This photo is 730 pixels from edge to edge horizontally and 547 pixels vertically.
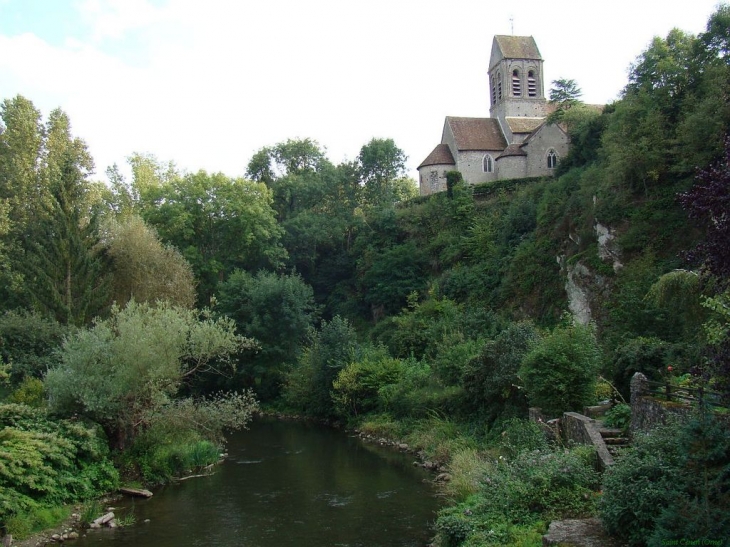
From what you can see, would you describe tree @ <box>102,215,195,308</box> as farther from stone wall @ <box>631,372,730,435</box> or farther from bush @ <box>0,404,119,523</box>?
stone wall @ <box>631,372,730,435</box>

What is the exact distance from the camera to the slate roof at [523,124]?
165 feet

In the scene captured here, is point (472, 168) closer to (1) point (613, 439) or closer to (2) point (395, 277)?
(2) point (395, 277)

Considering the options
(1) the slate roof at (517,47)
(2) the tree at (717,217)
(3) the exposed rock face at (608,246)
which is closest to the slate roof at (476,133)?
(1) the slate roof at (517,47)

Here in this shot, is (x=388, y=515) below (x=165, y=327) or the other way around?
below

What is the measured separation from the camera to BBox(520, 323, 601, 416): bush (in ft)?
58.7

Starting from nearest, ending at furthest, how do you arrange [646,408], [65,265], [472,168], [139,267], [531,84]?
[646,408]
[65,265]
[139,267]
[472,168]
[531,84]

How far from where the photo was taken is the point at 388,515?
639 inches

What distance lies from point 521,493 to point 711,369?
502cm

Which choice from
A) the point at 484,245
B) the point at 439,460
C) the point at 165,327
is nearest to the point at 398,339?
the point at 484,245

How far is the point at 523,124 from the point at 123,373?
41.1 meters

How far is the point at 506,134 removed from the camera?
51062mm

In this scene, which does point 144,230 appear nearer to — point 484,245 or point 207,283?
point 207,283

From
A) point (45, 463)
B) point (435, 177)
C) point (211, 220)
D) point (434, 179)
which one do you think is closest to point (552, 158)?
point (435, 177)

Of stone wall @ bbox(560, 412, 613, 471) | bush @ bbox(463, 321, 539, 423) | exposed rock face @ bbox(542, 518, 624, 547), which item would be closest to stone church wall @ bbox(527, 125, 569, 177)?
bush @ bbox(463, 321, 539, 423)
